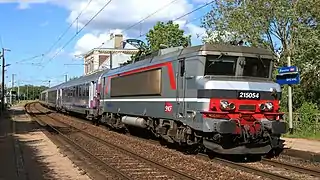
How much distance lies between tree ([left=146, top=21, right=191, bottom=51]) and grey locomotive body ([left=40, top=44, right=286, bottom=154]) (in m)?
36.0

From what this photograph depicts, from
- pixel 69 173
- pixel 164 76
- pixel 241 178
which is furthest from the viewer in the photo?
pixel 164 76

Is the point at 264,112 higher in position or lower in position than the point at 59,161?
higher

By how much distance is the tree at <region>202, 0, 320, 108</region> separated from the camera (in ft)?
76.9

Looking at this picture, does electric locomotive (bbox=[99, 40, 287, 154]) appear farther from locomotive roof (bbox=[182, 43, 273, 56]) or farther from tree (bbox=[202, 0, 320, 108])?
tree (bbox=[202, 0, 320, 108])

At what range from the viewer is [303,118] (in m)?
21.3

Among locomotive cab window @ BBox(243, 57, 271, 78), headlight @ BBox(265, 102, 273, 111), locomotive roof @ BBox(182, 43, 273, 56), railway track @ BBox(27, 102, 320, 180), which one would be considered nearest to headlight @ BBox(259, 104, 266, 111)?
headlight @ BBox(265, 102, 273, 111)

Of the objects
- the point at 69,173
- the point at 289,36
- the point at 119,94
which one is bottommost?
the point at 69,173

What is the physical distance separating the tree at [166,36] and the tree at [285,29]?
25.1 m

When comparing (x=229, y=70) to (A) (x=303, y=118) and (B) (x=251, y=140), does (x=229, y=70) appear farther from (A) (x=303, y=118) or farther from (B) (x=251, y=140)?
(A) (x=303, y=118)

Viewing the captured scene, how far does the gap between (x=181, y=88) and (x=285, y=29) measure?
1298cm

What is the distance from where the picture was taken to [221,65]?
13.9 meters

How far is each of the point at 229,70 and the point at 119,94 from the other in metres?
9.00

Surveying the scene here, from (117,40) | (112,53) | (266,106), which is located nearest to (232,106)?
(266,106)

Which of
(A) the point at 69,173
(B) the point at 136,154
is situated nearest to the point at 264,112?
(B) the point at 136,154
